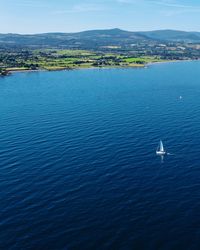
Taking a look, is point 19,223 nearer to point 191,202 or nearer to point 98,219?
point 98,219

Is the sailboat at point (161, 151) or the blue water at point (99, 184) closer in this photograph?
the blue water at point (99, 184)

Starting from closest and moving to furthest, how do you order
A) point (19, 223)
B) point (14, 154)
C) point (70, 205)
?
point (19, 223) < point (70, 205) < point (14, 154)

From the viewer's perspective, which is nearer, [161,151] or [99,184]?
[99,184]

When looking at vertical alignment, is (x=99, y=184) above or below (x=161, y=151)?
below

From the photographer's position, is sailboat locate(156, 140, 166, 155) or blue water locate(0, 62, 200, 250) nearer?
blue water locate(0, 62, 200, 250)

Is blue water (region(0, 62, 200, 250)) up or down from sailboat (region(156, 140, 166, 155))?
down

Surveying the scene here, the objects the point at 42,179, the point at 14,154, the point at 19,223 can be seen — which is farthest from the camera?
the point at 14,154

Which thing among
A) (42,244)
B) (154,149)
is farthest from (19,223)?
(154,149)

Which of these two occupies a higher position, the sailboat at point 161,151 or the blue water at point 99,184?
the sailboat at point 161,151
